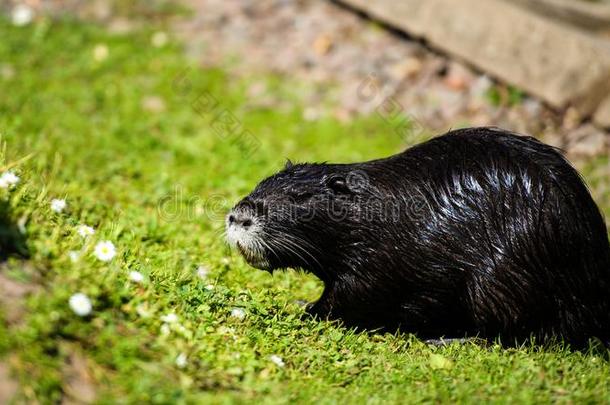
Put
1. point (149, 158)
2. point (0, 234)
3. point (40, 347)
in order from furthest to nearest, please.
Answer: point (149, 158) < point (0, 234) < point (40, 347)

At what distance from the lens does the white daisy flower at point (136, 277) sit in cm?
349

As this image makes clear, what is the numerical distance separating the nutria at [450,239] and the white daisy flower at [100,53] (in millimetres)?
4363

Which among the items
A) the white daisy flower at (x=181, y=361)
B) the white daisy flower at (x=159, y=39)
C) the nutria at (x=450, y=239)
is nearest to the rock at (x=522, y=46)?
the white daisy flower at (x=159, y=39)

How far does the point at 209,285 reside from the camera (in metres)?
3.92

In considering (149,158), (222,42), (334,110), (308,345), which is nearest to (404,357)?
→ (308,345)

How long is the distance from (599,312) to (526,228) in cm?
63

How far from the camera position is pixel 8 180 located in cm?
357

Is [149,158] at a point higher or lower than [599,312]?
higher

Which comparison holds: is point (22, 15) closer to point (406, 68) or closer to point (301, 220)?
point (406, 68)

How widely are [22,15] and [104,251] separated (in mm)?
5803

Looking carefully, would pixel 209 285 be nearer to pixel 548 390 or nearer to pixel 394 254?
pixel 394 254

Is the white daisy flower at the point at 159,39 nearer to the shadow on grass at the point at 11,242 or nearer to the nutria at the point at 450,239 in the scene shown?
the nutria at the point at 450,239

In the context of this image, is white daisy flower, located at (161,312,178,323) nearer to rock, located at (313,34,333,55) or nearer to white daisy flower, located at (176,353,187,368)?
white daisy flower, located at (176,353,187,368)

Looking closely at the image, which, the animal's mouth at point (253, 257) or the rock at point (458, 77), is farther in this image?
the rock at point (458, 77)
